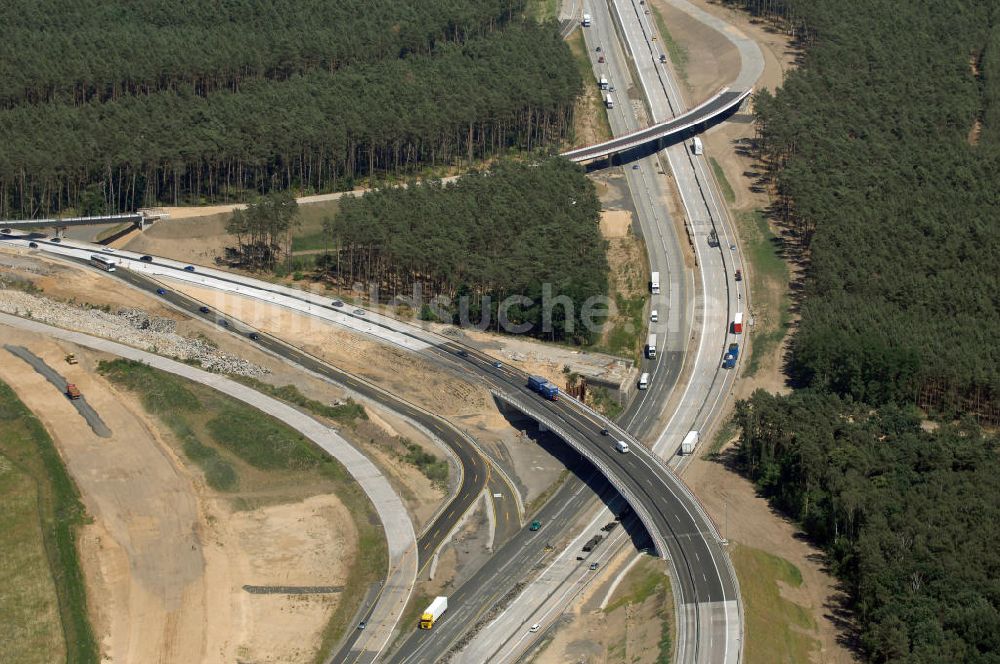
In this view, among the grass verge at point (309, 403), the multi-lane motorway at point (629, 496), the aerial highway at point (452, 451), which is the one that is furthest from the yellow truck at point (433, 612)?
the grass verge at point (309, 403)

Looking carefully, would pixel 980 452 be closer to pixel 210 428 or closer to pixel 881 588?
pixel 881 588

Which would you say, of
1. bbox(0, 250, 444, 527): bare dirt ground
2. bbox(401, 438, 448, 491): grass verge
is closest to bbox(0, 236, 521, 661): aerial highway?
bbox(0, 250, 444, 527): bare dirt ground

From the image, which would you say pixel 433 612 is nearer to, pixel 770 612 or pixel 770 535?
pixel 770 612

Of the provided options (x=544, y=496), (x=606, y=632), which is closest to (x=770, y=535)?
(x=544, y=496)

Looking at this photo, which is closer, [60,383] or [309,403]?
[60,383]

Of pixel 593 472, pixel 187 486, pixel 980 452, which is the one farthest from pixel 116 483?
pixel 980 452
